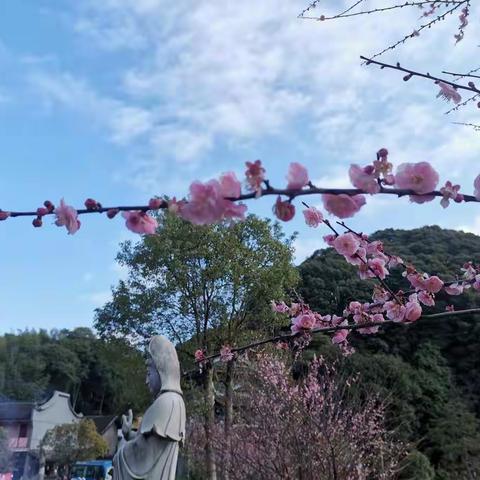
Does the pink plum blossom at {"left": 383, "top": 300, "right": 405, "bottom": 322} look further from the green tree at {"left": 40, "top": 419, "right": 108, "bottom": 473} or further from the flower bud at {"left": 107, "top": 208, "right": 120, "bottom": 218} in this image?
the green tree at {"left": 40, "top": 419, "right": 108, "bottom": 473}

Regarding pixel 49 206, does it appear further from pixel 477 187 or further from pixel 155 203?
pixel 477 187

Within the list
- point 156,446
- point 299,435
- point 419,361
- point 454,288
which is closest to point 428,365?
point 419,361

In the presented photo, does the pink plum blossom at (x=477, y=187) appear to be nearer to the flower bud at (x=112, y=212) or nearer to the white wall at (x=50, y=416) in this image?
the flower bud at (x=112, y=212)

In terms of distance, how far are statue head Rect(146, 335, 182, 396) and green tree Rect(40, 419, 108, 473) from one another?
23.9 metres

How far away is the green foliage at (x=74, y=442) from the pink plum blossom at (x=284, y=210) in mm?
26376

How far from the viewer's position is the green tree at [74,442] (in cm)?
2567

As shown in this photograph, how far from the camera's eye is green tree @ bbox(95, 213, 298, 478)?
42.5 ft

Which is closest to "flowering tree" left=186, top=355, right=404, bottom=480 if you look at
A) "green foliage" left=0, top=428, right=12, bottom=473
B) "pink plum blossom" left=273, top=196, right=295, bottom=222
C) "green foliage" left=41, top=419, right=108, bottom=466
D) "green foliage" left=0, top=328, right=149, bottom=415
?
"pink plum blossom" left=273, top=196, right=295, bottom=222

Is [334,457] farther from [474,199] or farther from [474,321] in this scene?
[474,321]

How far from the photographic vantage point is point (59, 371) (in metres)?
35.5

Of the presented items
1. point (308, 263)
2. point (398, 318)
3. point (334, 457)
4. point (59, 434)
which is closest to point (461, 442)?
point (308, 263)

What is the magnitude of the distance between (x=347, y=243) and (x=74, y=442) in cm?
2624

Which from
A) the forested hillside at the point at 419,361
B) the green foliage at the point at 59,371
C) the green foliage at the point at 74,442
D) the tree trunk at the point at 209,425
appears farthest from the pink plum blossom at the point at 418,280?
the green foliage at the point at 59,371

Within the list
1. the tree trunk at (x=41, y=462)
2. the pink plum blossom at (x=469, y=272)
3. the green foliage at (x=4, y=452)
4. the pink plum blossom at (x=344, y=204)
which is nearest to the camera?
the pink plum blossom at (x=344, y=204)
